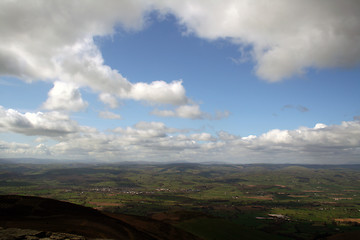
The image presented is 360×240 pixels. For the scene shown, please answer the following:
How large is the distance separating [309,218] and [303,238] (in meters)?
75.2

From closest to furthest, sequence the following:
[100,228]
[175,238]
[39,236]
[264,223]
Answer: [39,236], [100,228], [175,238], [264,223]

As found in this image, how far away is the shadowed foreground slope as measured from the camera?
5297 cm

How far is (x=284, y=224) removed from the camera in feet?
518

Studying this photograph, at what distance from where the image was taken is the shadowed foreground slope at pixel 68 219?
2085 inches

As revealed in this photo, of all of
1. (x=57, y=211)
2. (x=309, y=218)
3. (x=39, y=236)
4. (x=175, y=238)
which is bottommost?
(x=309, y=218)

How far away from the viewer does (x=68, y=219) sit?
191ft

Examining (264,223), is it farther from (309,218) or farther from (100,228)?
(100,228)

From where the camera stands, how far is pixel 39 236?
32.6m

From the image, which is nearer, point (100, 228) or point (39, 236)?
point (39, 236)

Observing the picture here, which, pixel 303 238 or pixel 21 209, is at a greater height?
pixel 21 209

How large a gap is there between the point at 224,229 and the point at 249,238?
512 inches

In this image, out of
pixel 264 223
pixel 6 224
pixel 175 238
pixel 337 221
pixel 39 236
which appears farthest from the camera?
pixel 337 221

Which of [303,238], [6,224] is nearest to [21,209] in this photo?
[6,224]

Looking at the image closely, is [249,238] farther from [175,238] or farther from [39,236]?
[39,236]
